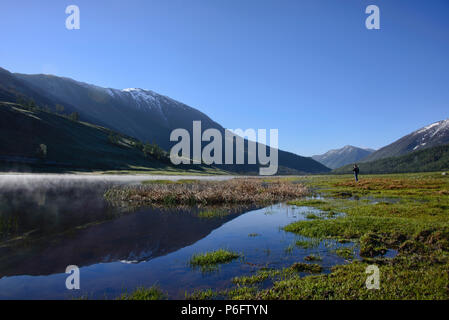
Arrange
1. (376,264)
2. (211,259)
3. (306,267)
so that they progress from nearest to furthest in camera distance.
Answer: (376,264) → (306,267) → (211,259)

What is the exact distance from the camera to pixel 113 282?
10.8m

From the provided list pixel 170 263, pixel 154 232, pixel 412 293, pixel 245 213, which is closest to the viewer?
pixel 412 293

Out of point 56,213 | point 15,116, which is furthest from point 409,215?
point 15,116

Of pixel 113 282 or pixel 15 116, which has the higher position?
pixel 15 116

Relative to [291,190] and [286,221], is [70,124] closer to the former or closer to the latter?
[291,190]

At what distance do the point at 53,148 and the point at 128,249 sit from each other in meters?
168

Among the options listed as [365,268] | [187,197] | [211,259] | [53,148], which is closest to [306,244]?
[365,268]

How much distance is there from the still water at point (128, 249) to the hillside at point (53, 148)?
410 ft

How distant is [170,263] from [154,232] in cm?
706

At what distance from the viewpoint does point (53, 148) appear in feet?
493

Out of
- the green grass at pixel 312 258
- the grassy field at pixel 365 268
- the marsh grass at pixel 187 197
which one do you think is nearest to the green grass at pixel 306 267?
the grassy field at pixel 365 268

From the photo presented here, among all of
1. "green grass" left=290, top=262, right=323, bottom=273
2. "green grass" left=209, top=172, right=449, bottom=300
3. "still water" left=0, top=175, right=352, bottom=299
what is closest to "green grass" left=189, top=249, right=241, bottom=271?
"still water" left=0, top=175, right=352, bottom=299

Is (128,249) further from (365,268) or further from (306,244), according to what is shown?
(365,268)

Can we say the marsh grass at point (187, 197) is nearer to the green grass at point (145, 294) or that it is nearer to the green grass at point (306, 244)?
the green grass at point (306, 244)
